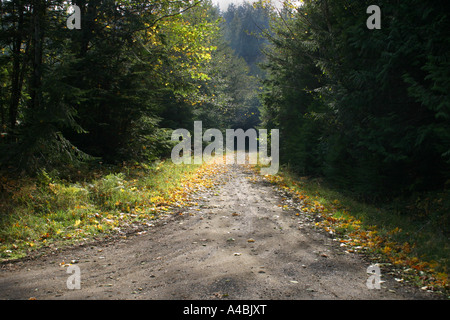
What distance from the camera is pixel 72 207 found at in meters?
7.61

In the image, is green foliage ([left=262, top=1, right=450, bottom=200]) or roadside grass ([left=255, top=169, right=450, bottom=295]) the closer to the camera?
roadside grass ([left=255, top=169, right=450, bottom=295])

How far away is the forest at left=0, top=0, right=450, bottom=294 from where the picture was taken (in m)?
7.23

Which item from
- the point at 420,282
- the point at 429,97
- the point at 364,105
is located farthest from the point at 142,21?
the point at 420,282

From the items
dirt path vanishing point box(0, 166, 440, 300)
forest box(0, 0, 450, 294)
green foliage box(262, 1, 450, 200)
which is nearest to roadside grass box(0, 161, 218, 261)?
forest box(0, 0, 450, 294)

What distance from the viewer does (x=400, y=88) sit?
8.02 meters

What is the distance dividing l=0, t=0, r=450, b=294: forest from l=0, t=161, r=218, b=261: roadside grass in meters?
0.06

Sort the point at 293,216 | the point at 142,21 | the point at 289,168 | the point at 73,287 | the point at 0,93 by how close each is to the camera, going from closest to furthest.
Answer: the point at 73,287 < the point at 293,216 < the point at 0,93 < the point at 142,21 < the point at 289,168

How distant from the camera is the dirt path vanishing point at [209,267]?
4.09m

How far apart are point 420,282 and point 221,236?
3.56 m

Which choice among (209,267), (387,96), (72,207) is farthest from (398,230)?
(72,207)

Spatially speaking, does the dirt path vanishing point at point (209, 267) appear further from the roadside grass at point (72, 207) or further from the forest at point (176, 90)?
the forest at point (176, 90)

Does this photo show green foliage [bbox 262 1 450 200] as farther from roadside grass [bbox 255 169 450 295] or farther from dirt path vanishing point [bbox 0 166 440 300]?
dirt path vanishing point [bbox 0 166 440 300]

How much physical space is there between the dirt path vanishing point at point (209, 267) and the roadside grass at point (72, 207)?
63 centimetres

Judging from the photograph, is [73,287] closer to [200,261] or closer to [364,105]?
[200,261]
